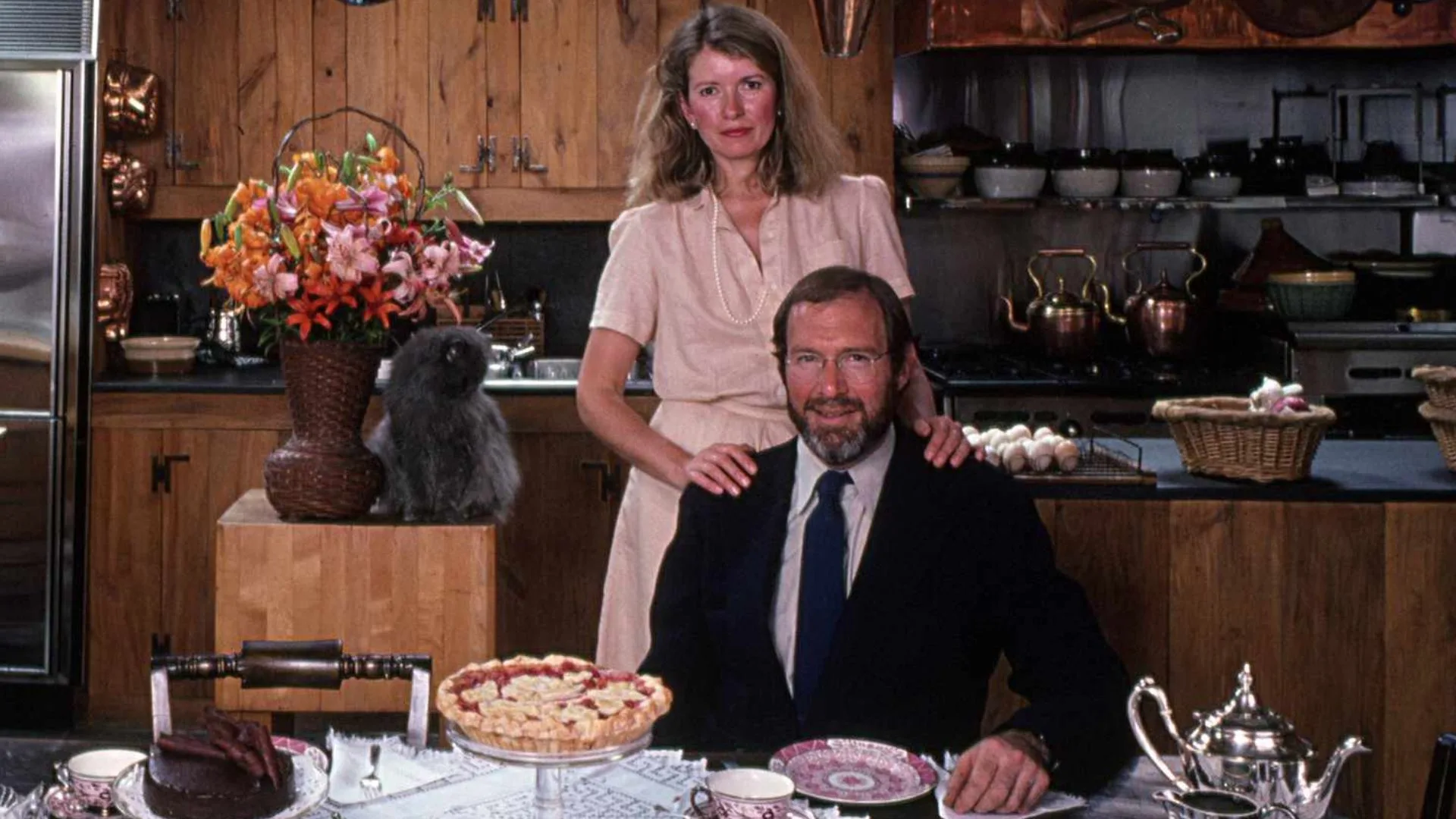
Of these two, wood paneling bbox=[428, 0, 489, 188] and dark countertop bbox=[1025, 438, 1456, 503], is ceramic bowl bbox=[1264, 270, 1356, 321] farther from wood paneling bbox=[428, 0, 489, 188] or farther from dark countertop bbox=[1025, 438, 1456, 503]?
wood paneling bbox=[428, 0, 489, 188]

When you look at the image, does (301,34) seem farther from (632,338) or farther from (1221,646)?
(1221,646)

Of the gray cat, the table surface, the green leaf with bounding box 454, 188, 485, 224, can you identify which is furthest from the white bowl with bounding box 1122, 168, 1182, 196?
the table surface

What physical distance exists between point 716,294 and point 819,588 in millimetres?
768

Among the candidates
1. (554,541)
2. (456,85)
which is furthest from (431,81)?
(554,541)

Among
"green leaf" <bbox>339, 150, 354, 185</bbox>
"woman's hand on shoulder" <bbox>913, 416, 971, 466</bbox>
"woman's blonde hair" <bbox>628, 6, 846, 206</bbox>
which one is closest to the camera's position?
"woman's hand on shoulder" <bbox>913, 416, 971, 466</bbox>

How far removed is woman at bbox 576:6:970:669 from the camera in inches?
117

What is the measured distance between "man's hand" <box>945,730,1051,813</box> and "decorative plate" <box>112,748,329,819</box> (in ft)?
2.04

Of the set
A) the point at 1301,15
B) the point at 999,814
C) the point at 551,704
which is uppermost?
the point at 1301,15

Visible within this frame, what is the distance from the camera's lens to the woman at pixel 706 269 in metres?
2.97

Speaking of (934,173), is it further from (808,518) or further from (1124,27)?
(808,518)

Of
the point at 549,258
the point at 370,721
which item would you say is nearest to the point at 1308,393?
the point at 549,258

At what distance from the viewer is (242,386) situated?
4.82 meters

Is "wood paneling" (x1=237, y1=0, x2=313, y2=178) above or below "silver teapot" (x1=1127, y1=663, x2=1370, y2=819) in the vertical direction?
above

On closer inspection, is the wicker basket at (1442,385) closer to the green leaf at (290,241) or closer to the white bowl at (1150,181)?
the green leaf at (290,241)
